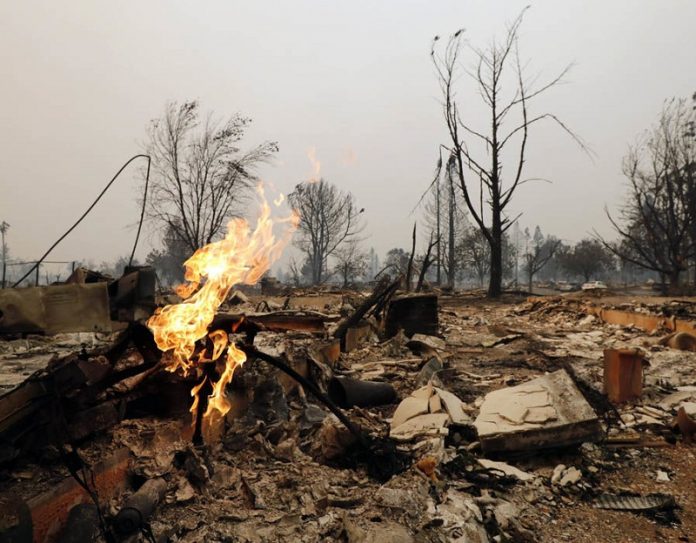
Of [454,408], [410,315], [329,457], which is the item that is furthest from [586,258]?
[329,457]

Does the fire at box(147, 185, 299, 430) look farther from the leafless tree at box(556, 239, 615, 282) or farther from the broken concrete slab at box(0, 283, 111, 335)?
the leafless tree at box(556, 239, 615, 282)

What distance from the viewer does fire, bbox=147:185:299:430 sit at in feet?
11.2

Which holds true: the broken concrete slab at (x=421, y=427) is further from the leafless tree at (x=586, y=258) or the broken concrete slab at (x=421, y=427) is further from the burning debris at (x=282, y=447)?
the leafless tree at (x=586, y=258)

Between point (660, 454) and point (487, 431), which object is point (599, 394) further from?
point (487, 431)

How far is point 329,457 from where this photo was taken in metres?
3.90

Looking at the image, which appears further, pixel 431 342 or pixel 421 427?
pixel 431 342

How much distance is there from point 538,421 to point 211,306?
329 cm

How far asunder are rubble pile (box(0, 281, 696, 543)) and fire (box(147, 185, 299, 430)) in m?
0.17

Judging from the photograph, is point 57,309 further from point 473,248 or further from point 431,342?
point 473,248

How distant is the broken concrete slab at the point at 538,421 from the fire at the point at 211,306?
251 cm

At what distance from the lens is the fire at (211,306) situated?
11.2 feet

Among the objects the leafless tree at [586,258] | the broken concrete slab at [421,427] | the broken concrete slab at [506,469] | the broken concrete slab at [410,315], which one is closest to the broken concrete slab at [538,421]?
the broken concrete slab at [506,469]

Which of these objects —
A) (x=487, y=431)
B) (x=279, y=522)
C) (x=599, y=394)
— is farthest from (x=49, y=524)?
(x=599, y=394)

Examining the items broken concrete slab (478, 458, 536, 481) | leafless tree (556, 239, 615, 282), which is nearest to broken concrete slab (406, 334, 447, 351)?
broken concrete slab (478, 458, 536, 481)
